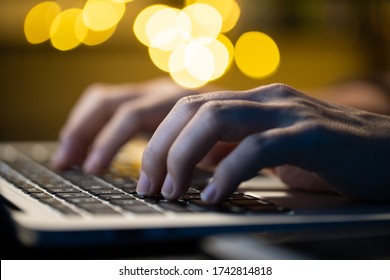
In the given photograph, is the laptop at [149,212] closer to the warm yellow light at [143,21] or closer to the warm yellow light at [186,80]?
the warm yellow light at [186,80]

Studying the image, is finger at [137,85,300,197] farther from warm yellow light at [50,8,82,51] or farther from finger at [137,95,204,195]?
warm yellow light at [50,8,82,51]

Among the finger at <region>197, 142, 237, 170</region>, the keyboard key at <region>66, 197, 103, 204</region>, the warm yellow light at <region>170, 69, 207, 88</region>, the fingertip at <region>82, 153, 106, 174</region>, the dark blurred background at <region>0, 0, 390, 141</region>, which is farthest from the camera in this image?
the dark blurred background at <region>0, 0, 390, 141</region>

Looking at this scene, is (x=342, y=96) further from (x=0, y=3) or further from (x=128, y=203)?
(x=0, y=3)

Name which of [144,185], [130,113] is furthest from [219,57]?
[144,185]

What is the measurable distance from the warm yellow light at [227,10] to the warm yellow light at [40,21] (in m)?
0.50

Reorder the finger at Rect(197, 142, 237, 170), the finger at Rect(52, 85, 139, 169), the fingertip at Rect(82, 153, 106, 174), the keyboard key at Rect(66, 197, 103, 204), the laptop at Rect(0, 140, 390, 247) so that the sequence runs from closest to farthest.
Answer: the laptop at Rect(0, 140, 390, 247) < the keyboard key at Rect(66, 197, 103, 204) < the finger at Rect(197, 142, 237, 170) < the fingertip at Rect(82, 153, 106, 174) < the finger at Rect(52, 85, 139, 169)

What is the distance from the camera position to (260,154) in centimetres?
51

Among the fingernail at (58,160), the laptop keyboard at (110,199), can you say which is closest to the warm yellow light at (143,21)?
the fingernail at (58,160)

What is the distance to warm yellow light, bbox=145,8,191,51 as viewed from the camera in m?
2.39

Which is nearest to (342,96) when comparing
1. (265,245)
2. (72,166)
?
(72,166)

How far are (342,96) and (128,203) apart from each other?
921 mm

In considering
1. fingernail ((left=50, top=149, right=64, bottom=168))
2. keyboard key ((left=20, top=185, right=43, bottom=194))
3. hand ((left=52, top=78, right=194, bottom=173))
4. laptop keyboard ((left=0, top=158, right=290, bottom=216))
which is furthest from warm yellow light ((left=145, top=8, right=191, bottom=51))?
keyboard key ((left=20, top=185, right=43, bottom=194))

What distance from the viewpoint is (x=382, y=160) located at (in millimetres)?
569

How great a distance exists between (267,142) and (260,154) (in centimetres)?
1
